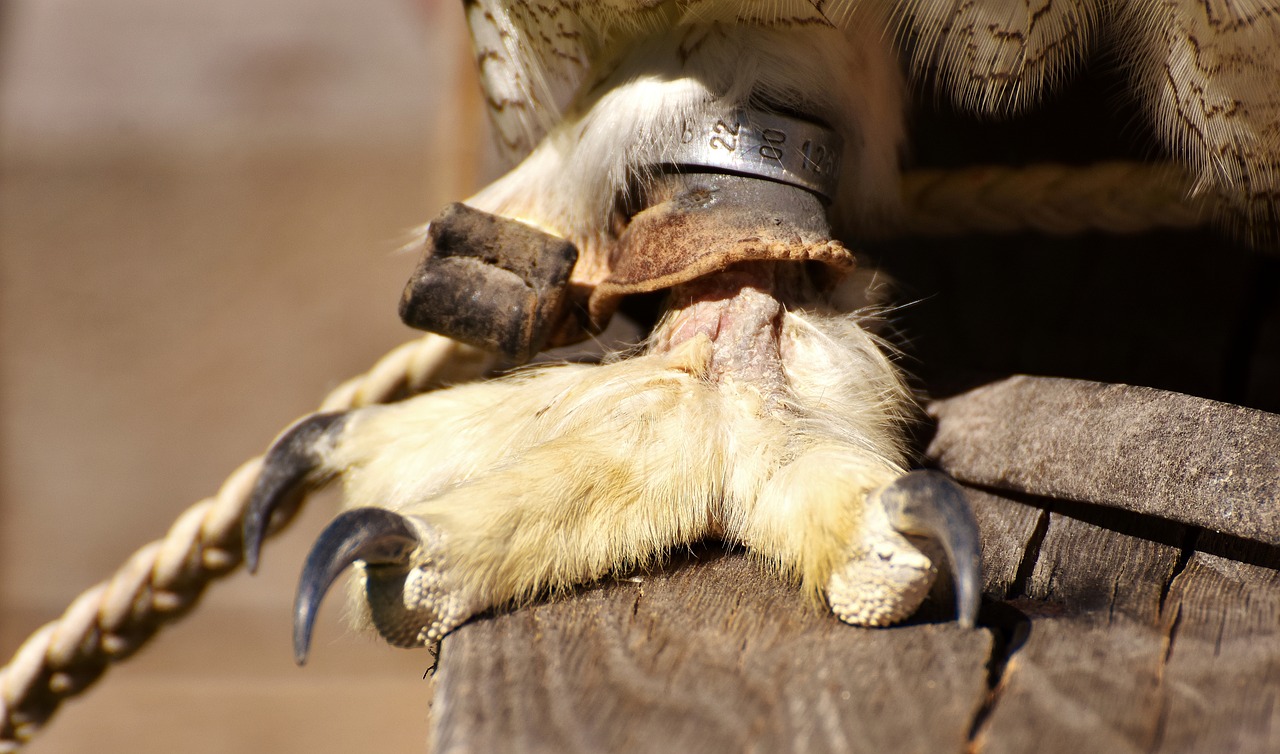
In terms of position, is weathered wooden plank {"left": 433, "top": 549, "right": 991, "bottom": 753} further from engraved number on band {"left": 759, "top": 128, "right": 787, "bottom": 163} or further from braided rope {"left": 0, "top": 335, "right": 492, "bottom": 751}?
braided rope {"left": 0, "top": 335, "right": 492, "bottom": 751}

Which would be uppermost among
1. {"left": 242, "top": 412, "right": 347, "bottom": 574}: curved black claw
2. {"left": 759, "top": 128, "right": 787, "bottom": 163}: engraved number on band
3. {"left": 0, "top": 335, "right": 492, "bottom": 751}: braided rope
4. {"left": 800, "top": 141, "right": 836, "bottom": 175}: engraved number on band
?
{"left": 759, "top": 128, "right": 787, "bottom": 163}: engraved number on band

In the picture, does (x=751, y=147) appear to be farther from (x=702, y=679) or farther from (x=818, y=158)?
(x=702, y=679)

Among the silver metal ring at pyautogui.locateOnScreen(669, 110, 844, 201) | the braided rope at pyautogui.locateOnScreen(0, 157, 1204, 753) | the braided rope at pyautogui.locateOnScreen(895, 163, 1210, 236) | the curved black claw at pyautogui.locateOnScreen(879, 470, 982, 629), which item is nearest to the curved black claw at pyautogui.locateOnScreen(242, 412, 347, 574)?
the braided rope at pyautogui.locateOnScreen(0, 157, 1204, 753)

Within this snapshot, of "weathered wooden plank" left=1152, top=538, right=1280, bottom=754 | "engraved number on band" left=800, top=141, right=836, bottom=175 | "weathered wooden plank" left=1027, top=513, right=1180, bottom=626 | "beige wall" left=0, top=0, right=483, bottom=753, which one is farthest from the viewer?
"beige wall" left=0, top=0, right=483, bottom=753

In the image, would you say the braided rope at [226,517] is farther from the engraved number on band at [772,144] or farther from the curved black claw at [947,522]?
the curved black claw at [947,522]

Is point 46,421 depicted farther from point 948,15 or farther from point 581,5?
point 948,15
